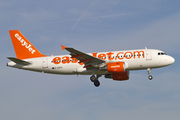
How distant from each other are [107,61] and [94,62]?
1.96 metres

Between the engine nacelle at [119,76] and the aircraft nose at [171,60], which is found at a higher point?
the aircraft nose at [171,60]

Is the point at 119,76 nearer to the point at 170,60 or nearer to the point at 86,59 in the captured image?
the point at 86,59

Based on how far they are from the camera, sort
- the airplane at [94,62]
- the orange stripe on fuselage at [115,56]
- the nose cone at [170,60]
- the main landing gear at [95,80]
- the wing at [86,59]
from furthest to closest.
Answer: the main landing gear at [95,80] < the nose cone at [170,60] < the orange stripe on fuselage at [115,56] < the airplane at [94,62] < the wing at [86,59]

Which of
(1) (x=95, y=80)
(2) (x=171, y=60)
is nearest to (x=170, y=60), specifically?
(2) (x=171, y=60)

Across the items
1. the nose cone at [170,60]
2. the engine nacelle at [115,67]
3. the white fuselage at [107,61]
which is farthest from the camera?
the nose cone at [170,60]

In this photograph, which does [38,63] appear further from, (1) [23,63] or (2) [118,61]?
(2) [118,61]

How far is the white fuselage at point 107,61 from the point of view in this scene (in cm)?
4409

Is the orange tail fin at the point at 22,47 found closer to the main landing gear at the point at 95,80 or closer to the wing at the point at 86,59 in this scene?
the wing at the point at 86,59

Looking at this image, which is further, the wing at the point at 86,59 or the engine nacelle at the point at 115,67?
the engine nacelle at the point at 115,67

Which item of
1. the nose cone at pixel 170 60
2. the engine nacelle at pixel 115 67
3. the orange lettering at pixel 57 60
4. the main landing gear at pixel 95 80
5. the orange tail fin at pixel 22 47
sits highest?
the orange tail fin at pixel 22 47

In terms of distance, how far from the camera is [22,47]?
1996 inches

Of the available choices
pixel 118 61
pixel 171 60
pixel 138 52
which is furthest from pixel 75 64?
pixel 171 60

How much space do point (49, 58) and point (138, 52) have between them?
1371 cm

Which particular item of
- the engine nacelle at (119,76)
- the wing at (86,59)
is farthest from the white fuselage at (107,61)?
the engine nacelle at (119,76)
